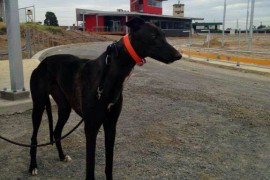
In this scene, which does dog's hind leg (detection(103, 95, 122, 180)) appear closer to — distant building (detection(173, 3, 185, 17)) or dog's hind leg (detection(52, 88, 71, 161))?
dog's hind leg (detection(52, 88, 71, 161))

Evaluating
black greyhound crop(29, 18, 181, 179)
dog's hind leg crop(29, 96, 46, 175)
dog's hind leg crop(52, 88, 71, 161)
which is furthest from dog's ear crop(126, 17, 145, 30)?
dog's hind leg crop(29, 96, 46, 175)

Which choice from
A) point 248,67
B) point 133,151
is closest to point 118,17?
point 248,67

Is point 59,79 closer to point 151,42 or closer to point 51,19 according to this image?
point 151,42

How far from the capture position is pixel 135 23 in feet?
9.52

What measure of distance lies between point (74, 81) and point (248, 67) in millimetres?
14934

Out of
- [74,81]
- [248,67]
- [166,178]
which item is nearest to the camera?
[74,81]

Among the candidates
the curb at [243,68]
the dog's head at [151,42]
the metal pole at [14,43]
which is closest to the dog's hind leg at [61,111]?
the dog's head at [151,42]

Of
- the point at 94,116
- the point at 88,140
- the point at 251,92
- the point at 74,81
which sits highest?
the point at 74,81

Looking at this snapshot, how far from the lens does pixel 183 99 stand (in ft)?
28.7

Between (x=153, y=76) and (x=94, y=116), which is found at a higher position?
(x=94, y=116)

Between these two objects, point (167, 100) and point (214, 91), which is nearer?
point (167, 100)

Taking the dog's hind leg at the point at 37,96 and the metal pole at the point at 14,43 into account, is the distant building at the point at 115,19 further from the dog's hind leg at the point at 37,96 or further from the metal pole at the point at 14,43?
the dog's hind leg at the point at 37,96

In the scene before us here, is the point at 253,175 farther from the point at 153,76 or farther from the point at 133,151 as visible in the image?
the point at 153,76

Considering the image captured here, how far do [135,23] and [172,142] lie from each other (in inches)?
112
